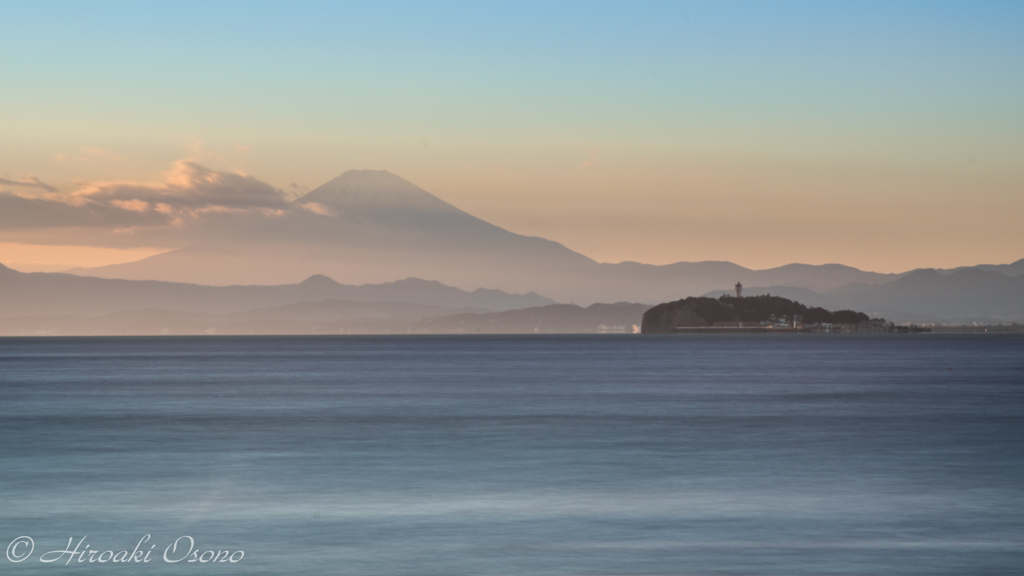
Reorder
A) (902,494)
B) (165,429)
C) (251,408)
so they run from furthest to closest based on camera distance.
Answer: (251,408), (165,429), (902,494)

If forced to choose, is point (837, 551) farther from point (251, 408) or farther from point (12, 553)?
point (251, 408)

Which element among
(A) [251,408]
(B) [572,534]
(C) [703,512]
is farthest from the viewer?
(A) [251,408]

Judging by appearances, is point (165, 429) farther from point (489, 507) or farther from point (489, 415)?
point (489, 507)

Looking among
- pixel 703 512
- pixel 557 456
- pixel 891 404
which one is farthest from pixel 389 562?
pixel 891 404

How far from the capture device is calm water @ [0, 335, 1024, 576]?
19.9 meters

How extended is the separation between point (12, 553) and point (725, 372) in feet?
342

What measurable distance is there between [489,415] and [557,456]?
20181 millimetres

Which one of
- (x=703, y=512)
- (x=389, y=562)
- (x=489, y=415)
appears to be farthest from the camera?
(x=489, y=415)

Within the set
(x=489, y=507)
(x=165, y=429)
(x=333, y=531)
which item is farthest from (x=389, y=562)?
(x=165, y=429)

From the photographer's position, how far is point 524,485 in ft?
99.2

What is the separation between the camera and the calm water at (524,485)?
1994 centimetres

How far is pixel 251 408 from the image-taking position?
6397cm

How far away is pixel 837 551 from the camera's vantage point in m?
20.2

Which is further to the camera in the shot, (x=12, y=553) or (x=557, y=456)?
(x=557, y=456)
